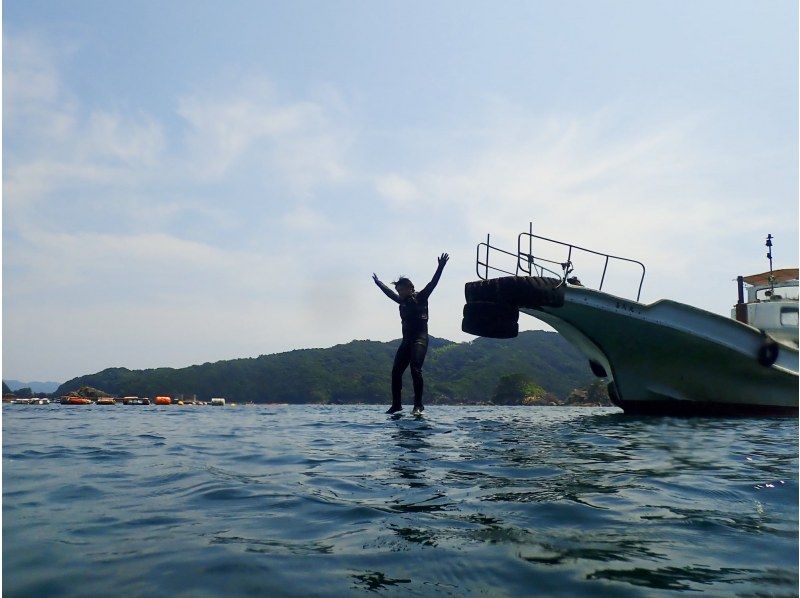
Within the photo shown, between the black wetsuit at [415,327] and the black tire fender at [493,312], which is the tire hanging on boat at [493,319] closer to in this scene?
the black tire fender at [493,312]

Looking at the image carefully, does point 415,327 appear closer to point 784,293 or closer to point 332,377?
point 784,293

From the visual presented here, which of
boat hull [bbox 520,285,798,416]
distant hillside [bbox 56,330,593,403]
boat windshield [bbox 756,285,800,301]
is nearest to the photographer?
boat hull [bbox 520,285,798,416]

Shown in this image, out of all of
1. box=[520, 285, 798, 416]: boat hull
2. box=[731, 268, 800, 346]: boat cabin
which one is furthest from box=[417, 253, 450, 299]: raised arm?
box=[731, 268, 800, 346]: boat cabin

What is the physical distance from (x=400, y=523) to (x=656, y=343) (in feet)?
46.0

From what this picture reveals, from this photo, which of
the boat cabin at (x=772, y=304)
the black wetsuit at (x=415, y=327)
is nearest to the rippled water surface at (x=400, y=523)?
the black wetsuit at (x=415, y=327)

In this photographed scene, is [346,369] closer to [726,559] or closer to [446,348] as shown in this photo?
[446,348]

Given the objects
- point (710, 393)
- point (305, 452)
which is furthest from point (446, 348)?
point (305, 452)

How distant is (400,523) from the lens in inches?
138

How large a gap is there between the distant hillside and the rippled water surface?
104859 millimetres

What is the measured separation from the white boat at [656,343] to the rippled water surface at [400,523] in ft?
26.6

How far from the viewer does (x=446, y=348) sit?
155875mm

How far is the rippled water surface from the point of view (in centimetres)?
259

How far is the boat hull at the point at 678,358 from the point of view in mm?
15250

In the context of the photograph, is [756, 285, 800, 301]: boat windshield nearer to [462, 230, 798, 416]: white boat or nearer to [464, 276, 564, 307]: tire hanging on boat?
[462, 230, 798, 416]: white boat
